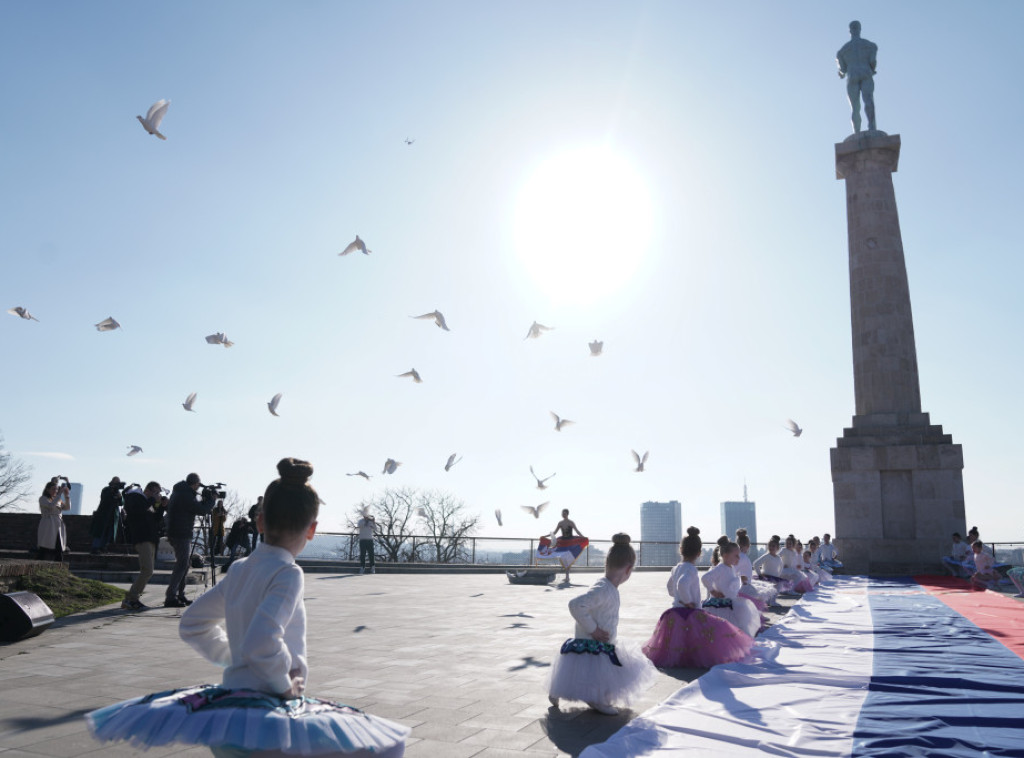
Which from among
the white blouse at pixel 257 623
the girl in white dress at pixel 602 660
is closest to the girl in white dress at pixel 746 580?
the girl in white dress at pixel 602 660

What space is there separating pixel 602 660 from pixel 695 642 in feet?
8.26

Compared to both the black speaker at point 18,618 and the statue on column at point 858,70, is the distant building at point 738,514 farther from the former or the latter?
the black speaker at point 18,618

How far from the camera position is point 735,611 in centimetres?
932

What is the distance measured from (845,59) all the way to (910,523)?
1890 centimetres

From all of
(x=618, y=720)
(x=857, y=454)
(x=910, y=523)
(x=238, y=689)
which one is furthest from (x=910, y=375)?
(x=238, y=689)

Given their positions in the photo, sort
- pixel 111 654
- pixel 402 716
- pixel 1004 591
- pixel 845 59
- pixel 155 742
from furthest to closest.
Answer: pixel 845 59
pixel 1004 591
pixel 111 654
pixel 402 716
pixel 155 742

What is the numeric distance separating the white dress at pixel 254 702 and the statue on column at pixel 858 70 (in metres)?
31.2

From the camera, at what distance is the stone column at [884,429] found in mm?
23375

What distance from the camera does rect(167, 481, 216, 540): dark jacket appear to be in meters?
11.5

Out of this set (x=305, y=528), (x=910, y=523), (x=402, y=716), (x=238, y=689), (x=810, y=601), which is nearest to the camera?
(x=238, y=689)

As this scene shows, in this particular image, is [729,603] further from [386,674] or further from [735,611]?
[386,674]

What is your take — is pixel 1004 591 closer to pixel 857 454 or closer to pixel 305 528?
pixel 857 454

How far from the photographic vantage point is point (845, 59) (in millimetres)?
→ 29500

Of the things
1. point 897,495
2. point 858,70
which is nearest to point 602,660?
point 897,495
